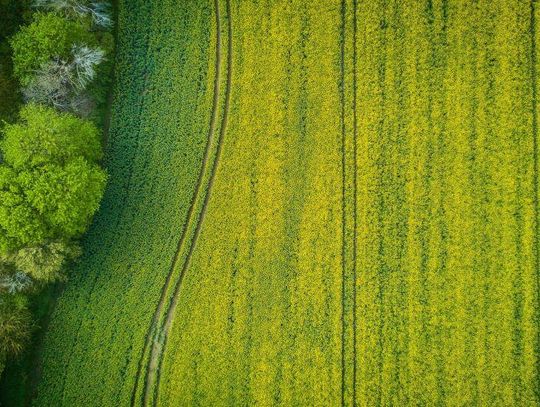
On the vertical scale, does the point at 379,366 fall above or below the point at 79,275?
below

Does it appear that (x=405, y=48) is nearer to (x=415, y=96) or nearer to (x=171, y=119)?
(x=415, y=96)

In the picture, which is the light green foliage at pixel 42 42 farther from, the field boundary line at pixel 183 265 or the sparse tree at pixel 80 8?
the field boundary line at pixel 183 265

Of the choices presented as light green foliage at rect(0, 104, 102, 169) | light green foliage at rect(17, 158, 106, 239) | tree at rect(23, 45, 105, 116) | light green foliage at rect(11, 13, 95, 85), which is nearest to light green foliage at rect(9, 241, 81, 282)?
light green foliage at rect(17, 158, 106, 239)

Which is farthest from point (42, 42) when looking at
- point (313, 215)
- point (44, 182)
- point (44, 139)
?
point (313, 215)

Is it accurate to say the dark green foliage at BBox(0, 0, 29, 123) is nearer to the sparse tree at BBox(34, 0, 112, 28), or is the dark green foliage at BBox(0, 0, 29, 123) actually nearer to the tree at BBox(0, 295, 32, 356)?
the sparse tree at BBox(34, 0, 112, 28)

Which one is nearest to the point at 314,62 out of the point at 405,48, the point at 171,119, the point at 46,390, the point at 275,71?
the point at 275,71

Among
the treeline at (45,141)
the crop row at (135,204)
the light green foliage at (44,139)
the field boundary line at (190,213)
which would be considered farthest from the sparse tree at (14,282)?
the field boundary line at (190,213)

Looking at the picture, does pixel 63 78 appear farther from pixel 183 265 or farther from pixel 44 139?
pixel 183 265
